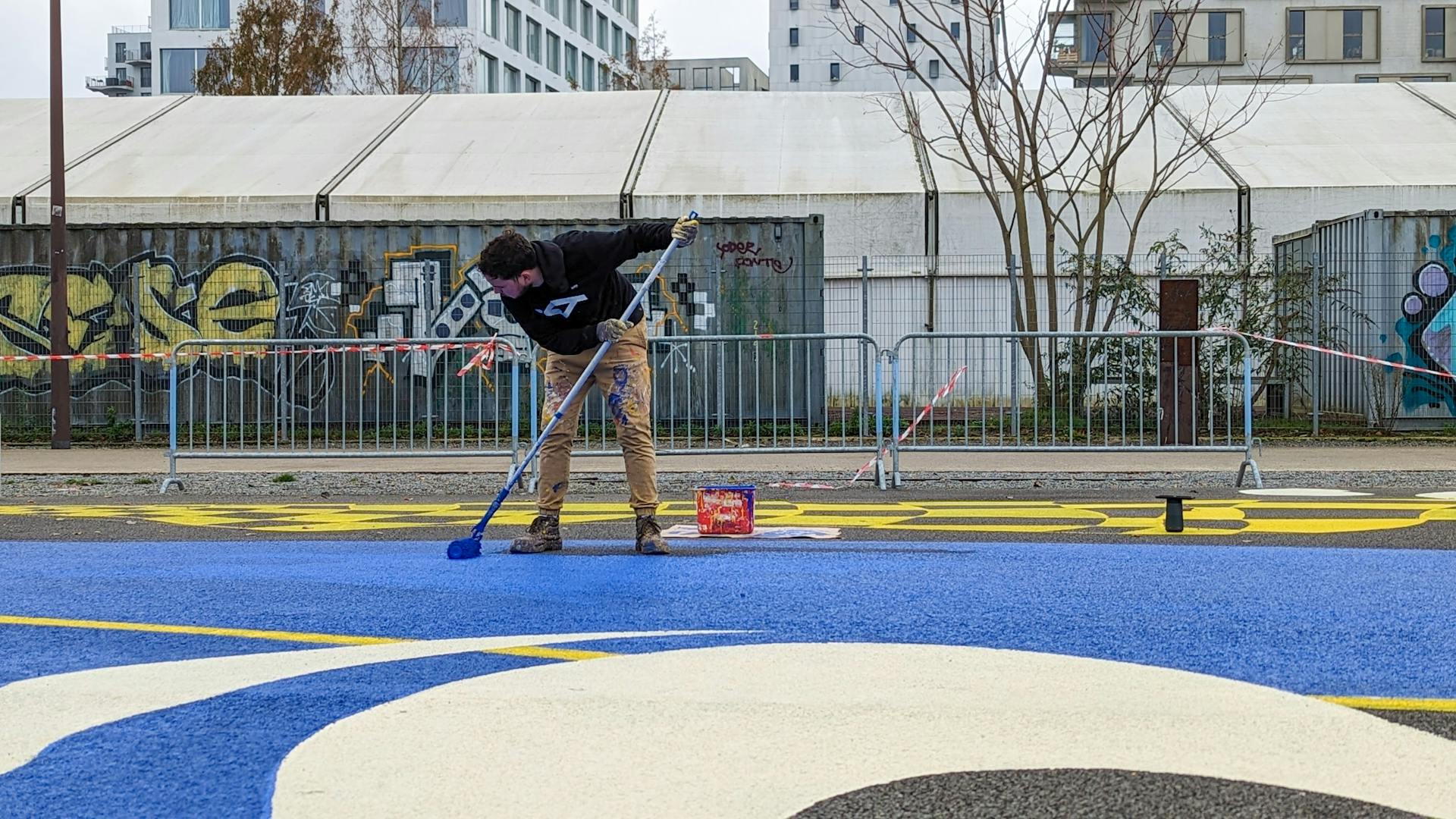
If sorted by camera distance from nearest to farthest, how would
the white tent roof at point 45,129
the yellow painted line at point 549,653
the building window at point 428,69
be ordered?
the yellow painted line at point 549,653 < the white tent roof at point 45,129 < the building window at point 428,69

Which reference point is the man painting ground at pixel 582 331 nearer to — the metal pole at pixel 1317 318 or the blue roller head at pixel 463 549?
the blue roller head at pixel 463 549

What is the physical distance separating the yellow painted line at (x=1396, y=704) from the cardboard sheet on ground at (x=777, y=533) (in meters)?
4.08

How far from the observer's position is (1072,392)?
1297 cm

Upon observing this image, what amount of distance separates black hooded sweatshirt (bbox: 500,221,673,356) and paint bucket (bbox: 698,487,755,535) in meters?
1.27

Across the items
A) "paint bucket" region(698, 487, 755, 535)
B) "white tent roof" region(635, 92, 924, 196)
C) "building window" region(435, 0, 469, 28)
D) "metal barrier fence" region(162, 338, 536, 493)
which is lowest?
"paint bucket" region(698, 487, 755, 535)

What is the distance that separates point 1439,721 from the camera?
370 centimetres

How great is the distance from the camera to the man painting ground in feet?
22.2

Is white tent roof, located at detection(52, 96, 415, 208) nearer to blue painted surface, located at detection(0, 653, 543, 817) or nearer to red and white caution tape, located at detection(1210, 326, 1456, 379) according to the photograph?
red and white caution tape, located at detection(1210, 326, 1456, 379)

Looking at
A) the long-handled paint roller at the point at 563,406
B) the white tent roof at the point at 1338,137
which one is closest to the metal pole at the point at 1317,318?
the white tent roof at the point at 1338,137

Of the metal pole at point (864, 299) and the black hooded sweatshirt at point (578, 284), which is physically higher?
the metal pole at point (864, 299)

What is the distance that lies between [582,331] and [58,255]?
13.0m

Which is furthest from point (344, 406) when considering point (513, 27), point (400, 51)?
point (513, 27)

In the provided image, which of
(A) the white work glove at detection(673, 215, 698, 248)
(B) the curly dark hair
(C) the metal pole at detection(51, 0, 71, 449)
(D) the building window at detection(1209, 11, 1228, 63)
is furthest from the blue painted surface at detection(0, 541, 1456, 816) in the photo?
(D) the building window at detection(1209, 11, 1228, 63)

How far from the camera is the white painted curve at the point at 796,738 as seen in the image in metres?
3.15
